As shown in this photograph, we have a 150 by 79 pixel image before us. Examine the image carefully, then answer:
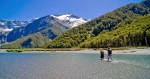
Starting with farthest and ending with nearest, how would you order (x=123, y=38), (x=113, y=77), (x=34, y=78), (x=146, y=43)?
(x=123, y=38) → (x=146, y=43) → (x=34, y=78) → (x=113, y=77)

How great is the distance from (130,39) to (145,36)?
42.4 ft

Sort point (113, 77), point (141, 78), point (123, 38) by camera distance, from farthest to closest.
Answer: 1. point (123, 38)
2. point (113, 77)
3. point (141, 78)

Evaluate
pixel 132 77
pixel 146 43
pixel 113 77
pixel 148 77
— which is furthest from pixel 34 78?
pixel 146 43

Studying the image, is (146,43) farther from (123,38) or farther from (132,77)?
(132,77)

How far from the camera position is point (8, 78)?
2912cm

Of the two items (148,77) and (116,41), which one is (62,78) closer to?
(148,77)

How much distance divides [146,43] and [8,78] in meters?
115

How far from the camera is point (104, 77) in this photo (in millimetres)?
26734

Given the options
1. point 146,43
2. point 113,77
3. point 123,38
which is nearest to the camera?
point 113,77

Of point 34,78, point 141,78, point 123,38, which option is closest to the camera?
point 141,78

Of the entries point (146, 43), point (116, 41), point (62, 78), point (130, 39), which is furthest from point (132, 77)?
point (116, 41)

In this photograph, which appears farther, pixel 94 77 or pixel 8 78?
pixel 8 78

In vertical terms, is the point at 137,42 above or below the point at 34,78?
above

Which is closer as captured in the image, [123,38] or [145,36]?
[145,36]
